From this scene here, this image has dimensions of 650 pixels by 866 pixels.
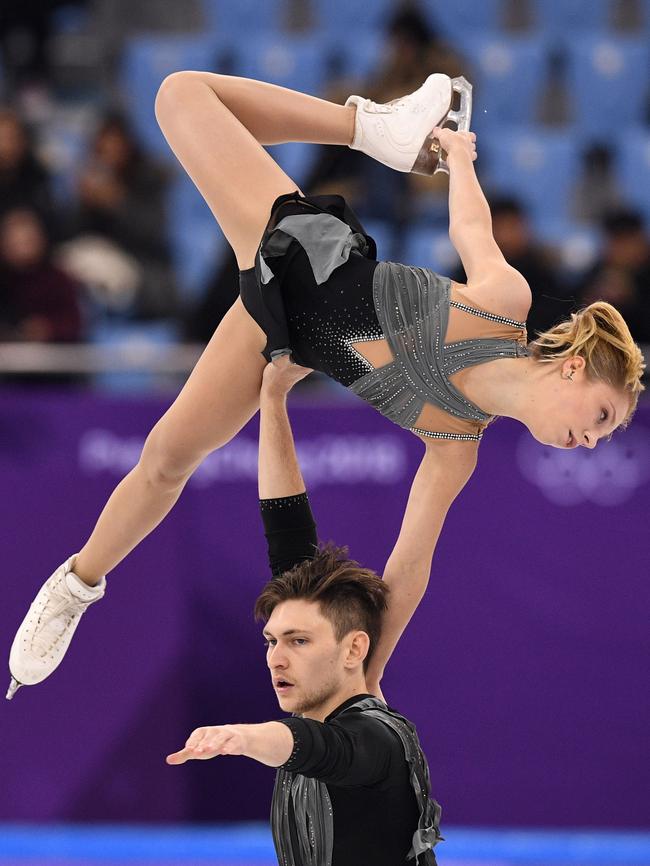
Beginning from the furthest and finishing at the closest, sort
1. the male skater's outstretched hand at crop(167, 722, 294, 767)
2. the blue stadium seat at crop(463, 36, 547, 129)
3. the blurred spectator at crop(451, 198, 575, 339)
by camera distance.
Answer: the blue stadium seat at crop(463, 36, 547, 129), the blurred spectator at crop(451, 198, 575, 339), the male skater's outstretched hand at crop(167, 722, 294, 767)

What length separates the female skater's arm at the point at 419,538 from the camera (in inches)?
133

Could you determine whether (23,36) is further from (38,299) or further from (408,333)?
(408,333)

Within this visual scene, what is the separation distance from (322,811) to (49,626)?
1058mm

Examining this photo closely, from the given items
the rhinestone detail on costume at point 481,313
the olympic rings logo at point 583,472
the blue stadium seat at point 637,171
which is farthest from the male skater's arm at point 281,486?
the blue stadium seat at point 637,171

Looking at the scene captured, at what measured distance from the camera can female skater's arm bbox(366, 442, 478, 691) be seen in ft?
11.1

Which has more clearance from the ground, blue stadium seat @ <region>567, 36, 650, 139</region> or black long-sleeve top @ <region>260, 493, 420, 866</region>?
blue stadium seat @ <region>567, 36, 650, 139</region>

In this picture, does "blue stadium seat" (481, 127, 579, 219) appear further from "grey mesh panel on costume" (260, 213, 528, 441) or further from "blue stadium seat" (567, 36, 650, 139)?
"grey mesh panel on costume" (260, 213, 528, 441)

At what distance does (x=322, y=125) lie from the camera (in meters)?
3.62

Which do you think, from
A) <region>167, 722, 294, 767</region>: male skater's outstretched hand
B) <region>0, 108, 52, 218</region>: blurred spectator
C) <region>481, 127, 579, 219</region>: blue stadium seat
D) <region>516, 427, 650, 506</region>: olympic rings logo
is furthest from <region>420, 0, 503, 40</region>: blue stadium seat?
<region>167, 722, 294, 767</region>: male skater's outstretched hand

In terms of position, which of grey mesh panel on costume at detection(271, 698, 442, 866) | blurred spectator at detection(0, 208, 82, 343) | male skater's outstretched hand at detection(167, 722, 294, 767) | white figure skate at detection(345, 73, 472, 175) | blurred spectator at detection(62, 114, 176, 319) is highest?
blurred spectator at detection(62, 114, 176, 319)

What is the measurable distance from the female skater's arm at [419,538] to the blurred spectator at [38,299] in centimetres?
299

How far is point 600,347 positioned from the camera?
3250 millimetres

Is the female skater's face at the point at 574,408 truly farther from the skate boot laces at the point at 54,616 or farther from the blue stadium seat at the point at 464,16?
the blue stadium seat at the point at 464,16

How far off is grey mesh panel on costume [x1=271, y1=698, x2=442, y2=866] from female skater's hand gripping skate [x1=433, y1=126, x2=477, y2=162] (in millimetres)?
1310
